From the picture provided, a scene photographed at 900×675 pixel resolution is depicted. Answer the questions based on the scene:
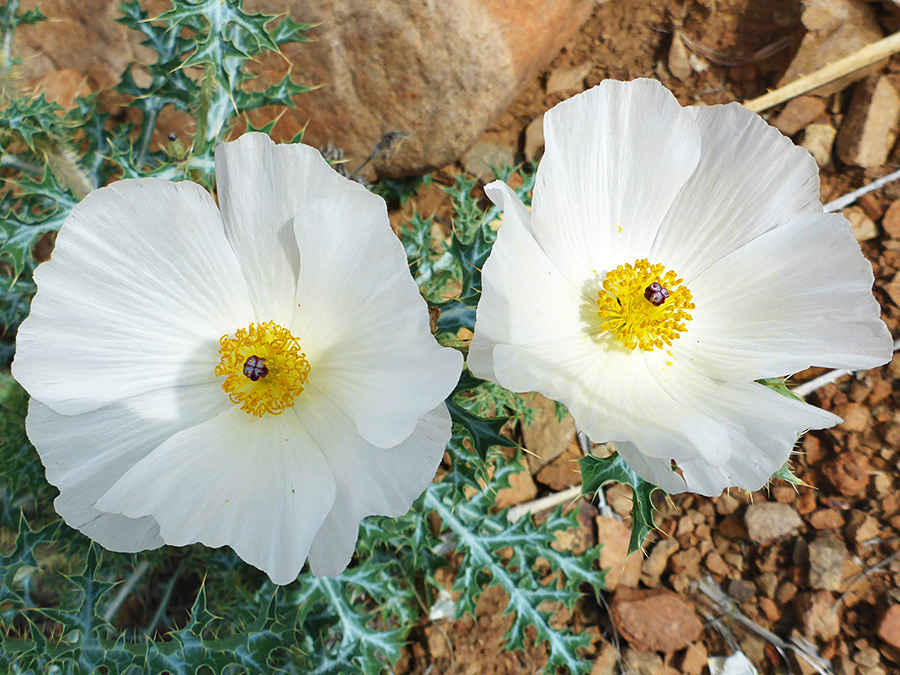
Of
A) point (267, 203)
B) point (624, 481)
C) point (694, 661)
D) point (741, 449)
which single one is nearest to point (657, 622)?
point (694, 661)

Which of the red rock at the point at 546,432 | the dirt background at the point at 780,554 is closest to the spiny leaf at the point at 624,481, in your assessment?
the dirt background at the point at 780,554

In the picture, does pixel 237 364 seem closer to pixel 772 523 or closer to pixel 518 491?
pixel 518 491

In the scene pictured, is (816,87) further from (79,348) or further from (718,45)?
(79,348)

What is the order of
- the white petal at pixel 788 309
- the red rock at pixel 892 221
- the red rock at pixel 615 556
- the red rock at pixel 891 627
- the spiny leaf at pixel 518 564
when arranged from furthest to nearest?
1. the red rock at pixel 892 221
2. the red rock at pixel 615 556
3. the red rock at pixel 891 627
4. the spiny leaf at pixel 518 564
5. the white petal at pixel 788 309

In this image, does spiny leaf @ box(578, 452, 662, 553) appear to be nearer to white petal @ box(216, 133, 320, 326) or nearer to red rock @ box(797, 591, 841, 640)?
white petal @ box(216, 133, 320, 326)

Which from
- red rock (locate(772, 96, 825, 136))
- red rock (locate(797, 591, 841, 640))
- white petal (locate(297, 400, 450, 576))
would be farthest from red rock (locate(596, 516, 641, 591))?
red rock (locate(772, 96, 825, 136))

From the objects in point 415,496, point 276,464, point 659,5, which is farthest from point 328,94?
point 415,496

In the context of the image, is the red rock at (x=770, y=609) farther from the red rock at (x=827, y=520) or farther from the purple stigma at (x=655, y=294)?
the purple stigma at (x=655, y=294)
